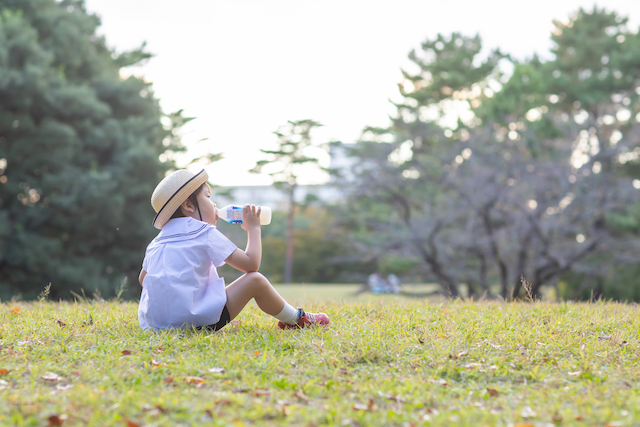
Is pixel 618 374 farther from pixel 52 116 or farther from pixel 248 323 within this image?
pixel 52 116

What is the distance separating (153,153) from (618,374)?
15.6 metres

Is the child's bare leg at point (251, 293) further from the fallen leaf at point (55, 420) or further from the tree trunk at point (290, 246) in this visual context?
the tree trunk at point (290, 246)

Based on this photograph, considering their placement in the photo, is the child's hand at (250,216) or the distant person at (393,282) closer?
the child's hand at (250,216)

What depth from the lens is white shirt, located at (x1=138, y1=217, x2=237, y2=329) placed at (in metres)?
3.35

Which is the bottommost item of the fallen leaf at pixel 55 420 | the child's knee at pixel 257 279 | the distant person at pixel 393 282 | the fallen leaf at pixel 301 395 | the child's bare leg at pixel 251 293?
the distant person at pixel 393 282

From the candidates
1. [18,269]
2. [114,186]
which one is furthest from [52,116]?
[18,269]

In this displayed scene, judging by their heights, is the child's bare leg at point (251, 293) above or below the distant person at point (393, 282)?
above

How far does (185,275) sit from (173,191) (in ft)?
1.83

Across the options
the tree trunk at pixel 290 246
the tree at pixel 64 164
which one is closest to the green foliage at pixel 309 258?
the tree trunk at pixel 290 246

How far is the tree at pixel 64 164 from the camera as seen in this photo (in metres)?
14.6

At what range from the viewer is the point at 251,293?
349cm

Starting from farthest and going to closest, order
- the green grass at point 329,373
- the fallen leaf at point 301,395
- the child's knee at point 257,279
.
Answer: the child's knee at point 257,279
the fallen leaf at point 301,395
the green grass at point 329,373

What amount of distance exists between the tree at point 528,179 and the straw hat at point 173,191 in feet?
31.8

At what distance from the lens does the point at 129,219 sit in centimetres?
1705
